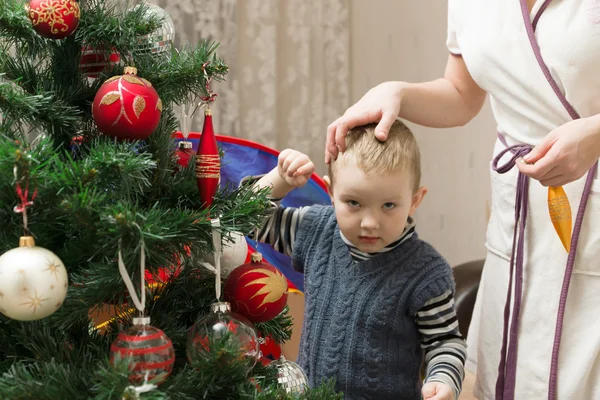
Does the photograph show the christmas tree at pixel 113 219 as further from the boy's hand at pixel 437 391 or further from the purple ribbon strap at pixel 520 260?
the purple ribbon strap at pixel 520 260

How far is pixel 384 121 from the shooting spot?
3.67 ft

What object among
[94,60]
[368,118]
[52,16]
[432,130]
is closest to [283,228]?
[368,118]

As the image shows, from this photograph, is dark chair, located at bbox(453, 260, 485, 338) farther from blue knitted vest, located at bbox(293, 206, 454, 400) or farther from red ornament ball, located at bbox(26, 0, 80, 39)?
red ornament ball, located at bbox(26, 0, 80, 39)

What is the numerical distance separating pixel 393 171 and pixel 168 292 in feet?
1.32

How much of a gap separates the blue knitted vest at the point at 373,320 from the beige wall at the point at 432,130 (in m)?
1.33

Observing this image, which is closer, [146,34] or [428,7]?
[146,34]

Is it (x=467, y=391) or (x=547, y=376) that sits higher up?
(x=547, y=376)

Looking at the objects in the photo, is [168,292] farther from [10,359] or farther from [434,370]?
[434,370]

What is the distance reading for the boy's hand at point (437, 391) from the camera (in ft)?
3.57

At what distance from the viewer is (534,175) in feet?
3.23

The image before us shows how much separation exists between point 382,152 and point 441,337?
326 millimetres

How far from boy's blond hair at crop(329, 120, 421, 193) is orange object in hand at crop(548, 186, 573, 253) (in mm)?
224

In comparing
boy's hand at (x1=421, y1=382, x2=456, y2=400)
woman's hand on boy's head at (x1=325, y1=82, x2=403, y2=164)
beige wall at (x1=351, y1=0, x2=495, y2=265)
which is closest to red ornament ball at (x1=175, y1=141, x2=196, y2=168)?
woman's hand on boy's head at (x1=325, y1=82, x2=403, y2=164)

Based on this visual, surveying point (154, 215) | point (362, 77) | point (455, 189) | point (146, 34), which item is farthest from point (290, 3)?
point (154, 215)
